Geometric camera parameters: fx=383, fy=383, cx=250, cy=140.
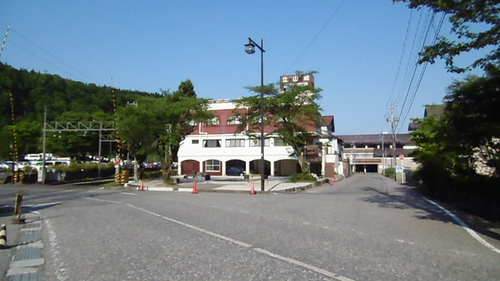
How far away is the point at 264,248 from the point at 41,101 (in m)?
47.4

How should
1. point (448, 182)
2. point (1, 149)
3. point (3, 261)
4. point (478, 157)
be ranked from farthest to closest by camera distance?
point (1, 149) → point (448, 182) → point (478, 157) → point (3, 261)

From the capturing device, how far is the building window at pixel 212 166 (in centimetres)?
5559

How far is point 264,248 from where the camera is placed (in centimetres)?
731

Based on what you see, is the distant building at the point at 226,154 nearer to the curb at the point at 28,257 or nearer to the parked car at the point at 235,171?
the parked car at the point at 235,171

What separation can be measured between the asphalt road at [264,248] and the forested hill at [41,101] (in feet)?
104

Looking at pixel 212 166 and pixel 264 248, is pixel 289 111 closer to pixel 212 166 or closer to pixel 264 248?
pixel 212 166

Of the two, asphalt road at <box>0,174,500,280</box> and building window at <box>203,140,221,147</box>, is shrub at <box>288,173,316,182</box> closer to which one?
building window at <box>203,140,221,147</box>

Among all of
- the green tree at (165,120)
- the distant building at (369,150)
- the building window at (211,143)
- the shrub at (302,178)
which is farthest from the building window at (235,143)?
the distant building at (369,150)

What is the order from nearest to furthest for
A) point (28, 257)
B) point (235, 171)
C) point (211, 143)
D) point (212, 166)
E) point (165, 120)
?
point (28, 257)
point (165, 120)
point (235, 171)
point (211, 143)
point (212, 166)

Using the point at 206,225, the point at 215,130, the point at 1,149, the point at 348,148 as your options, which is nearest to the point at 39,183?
the point at 215,130

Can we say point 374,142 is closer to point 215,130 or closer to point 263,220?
point 215,130

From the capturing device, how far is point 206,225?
10.3m

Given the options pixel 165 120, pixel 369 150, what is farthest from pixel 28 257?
pixel 369 150

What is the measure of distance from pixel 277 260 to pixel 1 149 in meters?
69.4
